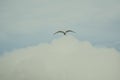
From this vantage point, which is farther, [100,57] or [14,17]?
[14,17]

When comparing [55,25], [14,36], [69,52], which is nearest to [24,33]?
[14,36]

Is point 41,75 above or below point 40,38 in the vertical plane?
below

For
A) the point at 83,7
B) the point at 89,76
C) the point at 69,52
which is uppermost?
the point at 83,7

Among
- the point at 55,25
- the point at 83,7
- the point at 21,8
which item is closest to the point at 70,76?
the point at 55,25

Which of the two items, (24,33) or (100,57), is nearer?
(100,57)

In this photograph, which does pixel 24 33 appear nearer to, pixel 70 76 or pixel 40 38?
pixel 40 38

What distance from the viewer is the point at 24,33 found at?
4.44 m

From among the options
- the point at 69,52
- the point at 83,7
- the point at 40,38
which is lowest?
the point at 69,52

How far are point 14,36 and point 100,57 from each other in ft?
4.89

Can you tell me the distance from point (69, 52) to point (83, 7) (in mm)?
777

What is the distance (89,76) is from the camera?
4066 mm

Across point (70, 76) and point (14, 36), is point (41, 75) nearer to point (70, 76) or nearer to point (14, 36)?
point (70, 76)

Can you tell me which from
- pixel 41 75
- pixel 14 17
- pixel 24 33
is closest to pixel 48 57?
pixel 41 75

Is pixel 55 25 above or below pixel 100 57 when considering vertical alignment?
above
